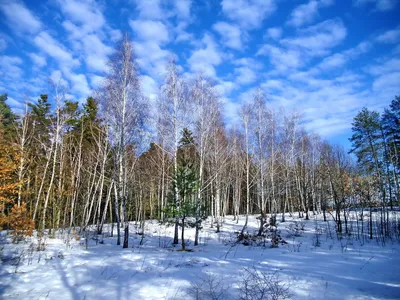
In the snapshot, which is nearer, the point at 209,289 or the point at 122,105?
the point at 209,289

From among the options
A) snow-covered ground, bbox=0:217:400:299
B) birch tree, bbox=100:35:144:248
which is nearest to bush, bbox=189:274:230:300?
snow-covered ground, bbox=0:217:400:299

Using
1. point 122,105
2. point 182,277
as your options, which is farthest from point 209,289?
point 122,105

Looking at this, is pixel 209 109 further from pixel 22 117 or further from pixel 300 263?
pixel 22 117

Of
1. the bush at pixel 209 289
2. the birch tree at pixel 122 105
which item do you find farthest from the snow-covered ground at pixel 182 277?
the birch tree at pixel 122 105

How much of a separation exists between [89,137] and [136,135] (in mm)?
12247

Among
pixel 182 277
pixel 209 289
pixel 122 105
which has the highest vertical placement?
pixel 122 105

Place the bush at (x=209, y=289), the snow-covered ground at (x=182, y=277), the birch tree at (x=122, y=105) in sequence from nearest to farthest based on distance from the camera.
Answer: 1. the bush at (x=209, y=289)
2. the snow-covered ground at (x=182, y=277)
3. the birch tree at (x=122, y=105)

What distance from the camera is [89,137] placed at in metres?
21.9

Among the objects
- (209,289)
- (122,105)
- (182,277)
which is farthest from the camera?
(122,105)

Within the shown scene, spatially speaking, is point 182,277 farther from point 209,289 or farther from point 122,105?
point 122,105

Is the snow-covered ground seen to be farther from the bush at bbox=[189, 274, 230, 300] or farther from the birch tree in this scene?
the birch tree

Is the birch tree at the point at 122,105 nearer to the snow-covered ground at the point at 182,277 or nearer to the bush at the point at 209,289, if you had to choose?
the snow-covered ground at the point at 182,277

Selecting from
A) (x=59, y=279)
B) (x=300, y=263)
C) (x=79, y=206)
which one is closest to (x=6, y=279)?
(x=59, y=279)

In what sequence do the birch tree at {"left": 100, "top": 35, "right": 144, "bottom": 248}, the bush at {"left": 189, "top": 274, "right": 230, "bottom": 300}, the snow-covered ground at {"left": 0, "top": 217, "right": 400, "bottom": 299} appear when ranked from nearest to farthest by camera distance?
the bush at {"left": 189, "top": 274, "right": 230, "bottom": 300}, the snow-covered ground at {"left": 0, "top": 217, "right": 400, "bottom": 299}, the birch tree at {"left": 100, "top": 35, "right": 144, "bottom": 248}
